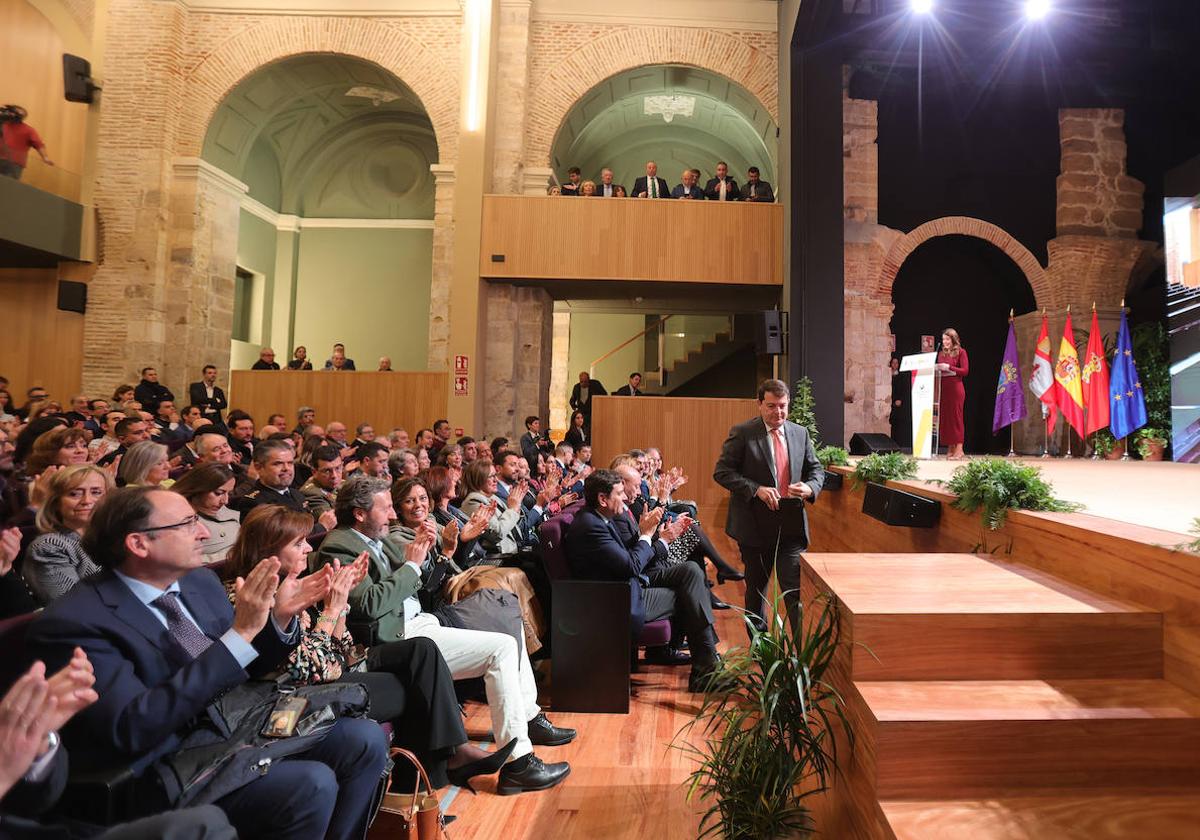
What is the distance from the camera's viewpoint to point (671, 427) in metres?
9.84

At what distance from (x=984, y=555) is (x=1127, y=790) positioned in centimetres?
135

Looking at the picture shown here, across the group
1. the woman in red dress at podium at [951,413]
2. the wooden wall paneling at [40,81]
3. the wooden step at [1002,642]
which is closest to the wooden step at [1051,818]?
the wooden step at [1002,642]

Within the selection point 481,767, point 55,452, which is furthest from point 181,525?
point 55,452

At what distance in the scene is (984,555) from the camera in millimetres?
3035

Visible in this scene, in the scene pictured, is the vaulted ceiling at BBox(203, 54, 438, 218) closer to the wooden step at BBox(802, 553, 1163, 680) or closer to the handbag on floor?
the handbag on floor

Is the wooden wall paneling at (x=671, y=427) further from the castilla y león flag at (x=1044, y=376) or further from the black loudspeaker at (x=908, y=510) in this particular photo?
the black loudspeaker at (x=908, y=510)

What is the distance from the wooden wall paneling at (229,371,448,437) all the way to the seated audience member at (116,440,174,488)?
6654 mm

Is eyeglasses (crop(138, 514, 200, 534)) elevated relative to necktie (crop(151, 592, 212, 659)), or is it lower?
elevated

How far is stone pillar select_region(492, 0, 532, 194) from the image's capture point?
35.3 ft

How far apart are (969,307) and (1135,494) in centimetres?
725

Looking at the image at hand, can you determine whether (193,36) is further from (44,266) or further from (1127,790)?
(1127,790)

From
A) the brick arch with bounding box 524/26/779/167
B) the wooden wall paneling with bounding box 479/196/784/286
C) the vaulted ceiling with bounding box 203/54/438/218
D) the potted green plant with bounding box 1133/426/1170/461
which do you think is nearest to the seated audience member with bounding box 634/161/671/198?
the wooden wall paneling with bounding box 479/196/784/286

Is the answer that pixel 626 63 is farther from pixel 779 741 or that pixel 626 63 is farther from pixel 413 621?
pixel 779 741

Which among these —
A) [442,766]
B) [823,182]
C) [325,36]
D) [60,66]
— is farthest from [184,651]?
[60,66]
